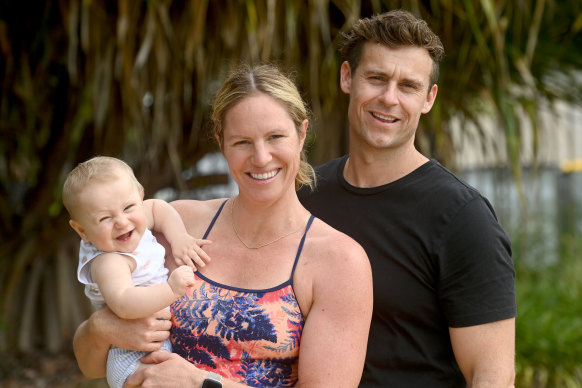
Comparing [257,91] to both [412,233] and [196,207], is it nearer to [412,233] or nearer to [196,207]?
[196,207]

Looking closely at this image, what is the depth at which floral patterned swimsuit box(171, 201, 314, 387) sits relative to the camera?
1.74m

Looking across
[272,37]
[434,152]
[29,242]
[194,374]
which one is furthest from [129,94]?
[194,374]

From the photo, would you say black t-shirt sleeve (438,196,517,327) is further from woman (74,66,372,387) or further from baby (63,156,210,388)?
baby (63,156,210,388)

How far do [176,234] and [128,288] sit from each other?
23 centimetres

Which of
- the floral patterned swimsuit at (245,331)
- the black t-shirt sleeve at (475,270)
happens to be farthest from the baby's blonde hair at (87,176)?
the black t-shirt sleeve at (475,270)

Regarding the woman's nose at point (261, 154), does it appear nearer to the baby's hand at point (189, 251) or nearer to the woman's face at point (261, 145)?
the woman's face at point (261, 145)

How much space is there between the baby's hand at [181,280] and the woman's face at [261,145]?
0.91 ft

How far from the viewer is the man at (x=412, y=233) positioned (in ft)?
5.97

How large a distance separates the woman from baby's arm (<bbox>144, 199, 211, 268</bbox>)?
0.04 metres

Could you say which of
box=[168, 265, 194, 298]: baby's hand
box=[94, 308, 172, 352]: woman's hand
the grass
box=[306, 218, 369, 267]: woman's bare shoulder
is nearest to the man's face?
box=[306, 218, 369, 267]: woman's bare shoulder

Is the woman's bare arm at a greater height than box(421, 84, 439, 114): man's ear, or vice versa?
→ box(421, 84, 439, 114): man's ear

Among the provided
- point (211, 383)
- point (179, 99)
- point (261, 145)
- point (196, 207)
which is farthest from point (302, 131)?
point (179, 99)

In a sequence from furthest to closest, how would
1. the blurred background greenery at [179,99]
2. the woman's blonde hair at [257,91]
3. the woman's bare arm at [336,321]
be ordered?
the blurred background greenery at [179,99] → the woman's blonde hair at [257,91] → the woman's bare arm at [336,321]

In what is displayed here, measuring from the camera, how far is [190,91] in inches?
168
